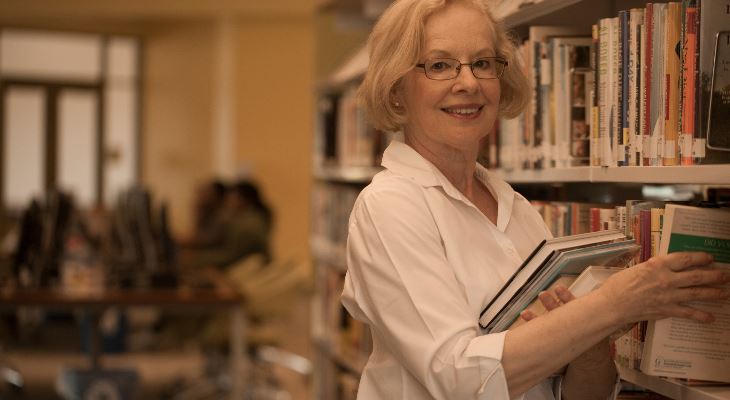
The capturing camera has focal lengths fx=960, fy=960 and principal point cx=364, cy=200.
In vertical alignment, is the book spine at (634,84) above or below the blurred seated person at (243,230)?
above

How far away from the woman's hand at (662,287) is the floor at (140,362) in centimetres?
460

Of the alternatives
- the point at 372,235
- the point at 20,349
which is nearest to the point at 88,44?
the point at 20,349

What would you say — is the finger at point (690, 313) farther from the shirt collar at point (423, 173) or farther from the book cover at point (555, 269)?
the shirt collar at point (423, 173)

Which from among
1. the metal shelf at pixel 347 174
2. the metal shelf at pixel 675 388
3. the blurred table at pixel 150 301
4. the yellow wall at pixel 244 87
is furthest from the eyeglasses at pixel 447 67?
the yellow wall at pixel 244 87

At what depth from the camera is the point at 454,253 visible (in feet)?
5.33

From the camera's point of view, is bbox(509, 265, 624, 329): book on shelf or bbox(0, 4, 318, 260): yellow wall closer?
bbox(509, 265, 624, 329): book on shelf

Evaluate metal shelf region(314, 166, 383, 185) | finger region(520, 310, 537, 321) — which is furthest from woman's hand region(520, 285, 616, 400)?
metal shelf region(314, 166, 383, 185)

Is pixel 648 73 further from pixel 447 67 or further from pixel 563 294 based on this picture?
pixel 563 294

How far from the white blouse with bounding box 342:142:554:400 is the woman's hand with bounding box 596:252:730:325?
0.63 feet

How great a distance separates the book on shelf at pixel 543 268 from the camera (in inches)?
62.6

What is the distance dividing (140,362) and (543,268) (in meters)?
6.74

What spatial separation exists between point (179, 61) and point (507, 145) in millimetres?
11593

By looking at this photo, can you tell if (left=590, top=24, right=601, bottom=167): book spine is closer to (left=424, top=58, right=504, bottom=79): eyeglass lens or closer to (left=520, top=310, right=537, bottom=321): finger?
(left=424, top=58, right=504, bottom=79): eyeglass lens

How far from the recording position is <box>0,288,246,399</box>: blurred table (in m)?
4.90
